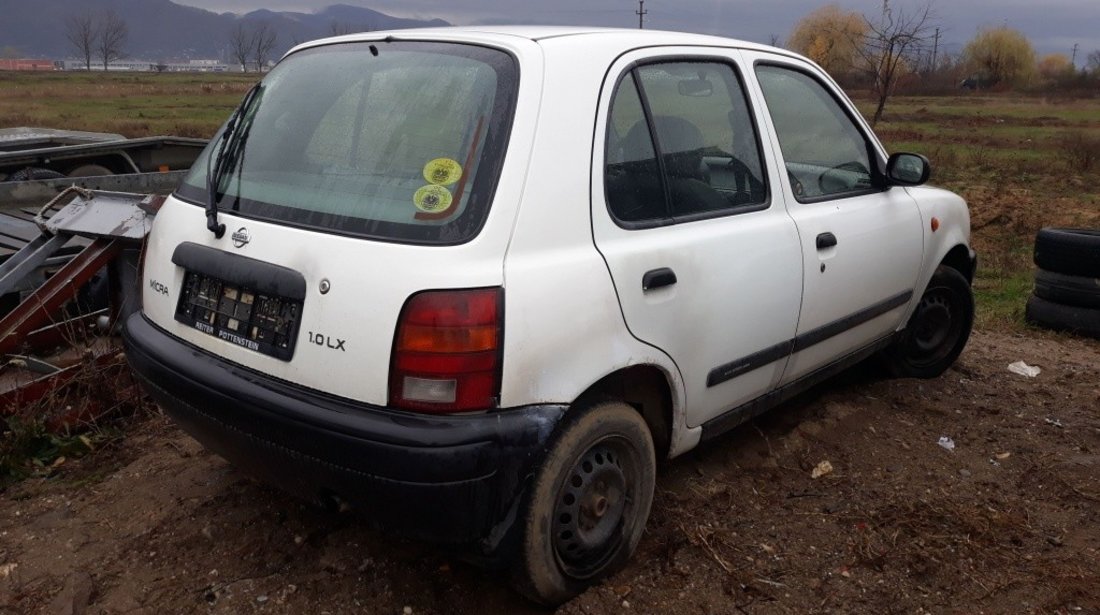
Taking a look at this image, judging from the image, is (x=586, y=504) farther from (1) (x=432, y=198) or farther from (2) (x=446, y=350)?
(1) (x=432, y=198)

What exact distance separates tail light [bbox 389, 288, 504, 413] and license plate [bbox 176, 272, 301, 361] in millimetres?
387

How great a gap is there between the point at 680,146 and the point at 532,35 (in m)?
0.70

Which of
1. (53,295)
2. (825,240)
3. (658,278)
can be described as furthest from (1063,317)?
(53,295)

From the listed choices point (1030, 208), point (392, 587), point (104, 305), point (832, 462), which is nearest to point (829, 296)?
point (832, 462)

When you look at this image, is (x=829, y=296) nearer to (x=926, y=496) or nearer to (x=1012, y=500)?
(x=926, y=496)

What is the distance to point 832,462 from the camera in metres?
4.05

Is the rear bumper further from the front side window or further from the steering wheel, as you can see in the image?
the front side window

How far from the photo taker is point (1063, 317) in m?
6.41

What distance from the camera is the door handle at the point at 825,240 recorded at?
3639mm

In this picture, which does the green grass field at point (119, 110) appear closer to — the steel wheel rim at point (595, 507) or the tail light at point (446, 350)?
the steel wheel rim at point (595, 507)

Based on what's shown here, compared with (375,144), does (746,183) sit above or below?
below

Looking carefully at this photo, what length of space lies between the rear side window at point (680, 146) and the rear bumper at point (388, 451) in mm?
841

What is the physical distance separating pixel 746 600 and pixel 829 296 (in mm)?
1394

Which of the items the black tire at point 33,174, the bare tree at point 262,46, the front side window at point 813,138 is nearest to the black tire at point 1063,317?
the front side window at point 813,138
